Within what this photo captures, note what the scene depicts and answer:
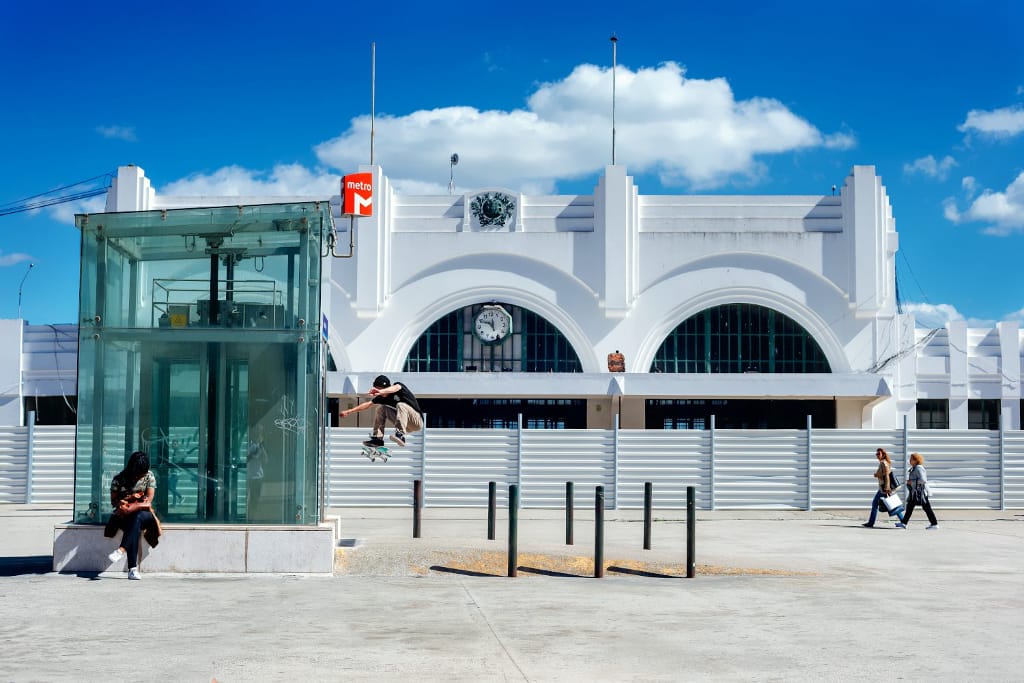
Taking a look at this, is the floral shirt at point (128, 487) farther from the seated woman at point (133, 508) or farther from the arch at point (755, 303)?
the arch at point (755, 303)

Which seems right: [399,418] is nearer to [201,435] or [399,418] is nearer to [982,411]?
[201,435]

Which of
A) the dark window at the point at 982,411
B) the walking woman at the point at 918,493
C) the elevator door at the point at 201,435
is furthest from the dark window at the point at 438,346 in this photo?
the elevator door at the point at 201,435

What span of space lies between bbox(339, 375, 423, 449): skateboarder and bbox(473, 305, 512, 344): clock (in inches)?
735

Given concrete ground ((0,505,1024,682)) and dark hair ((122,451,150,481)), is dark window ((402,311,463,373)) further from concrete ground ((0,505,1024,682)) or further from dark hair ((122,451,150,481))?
dark hair ((122,451,150,481))

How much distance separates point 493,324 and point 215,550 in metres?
21.0

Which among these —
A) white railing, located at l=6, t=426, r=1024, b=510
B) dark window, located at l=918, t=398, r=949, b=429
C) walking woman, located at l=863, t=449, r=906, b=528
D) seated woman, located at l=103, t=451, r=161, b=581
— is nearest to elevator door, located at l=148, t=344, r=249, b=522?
seated woman, located at l=103, t=451, r=161, b=581

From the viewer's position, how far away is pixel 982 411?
34406 mm

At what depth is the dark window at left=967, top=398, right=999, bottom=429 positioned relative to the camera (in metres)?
34.3

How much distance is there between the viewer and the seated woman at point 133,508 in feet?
42.6

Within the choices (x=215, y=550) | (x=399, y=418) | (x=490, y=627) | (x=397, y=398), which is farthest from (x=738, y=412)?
(x=490, y=627)

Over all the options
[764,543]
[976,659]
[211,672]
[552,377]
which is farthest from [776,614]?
[552,377]

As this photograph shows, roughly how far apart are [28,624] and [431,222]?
2499 cm

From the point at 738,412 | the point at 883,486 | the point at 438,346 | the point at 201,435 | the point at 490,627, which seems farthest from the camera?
the point at 738,412

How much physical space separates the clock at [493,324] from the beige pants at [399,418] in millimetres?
18665
